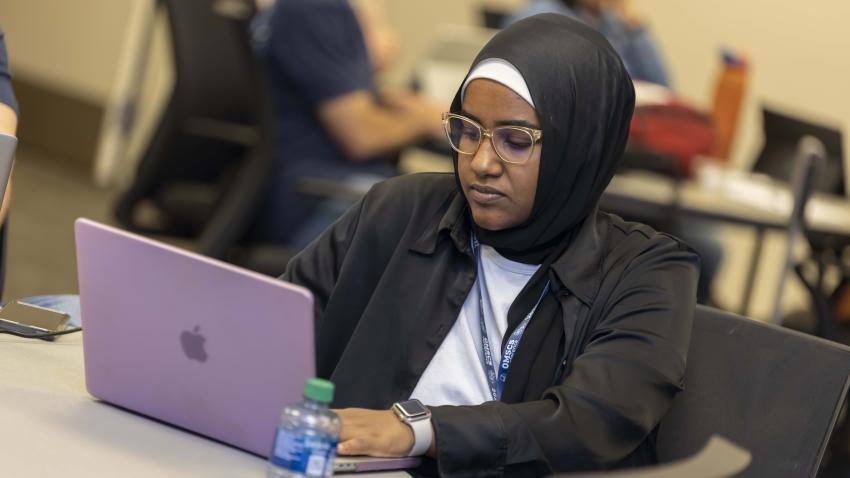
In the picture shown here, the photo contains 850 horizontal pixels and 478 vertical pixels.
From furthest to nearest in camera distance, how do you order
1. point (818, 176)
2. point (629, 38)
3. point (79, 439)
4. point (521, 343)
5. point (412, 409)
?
point (629, 38)
point (818, 176)
point (521, 343)
point (412, 409)
point (79, 439)

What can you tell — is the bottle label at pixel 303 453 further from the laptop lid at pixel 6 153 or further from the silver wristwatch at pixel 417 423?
the laptop lid at pixel 6 153

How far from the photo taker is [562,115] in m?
1.81

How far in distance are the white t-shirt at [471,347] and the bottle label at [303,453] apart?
48 cm

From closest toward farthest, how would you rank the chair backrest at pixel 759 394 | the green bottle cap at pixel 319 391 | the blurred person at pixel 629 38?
the green bottle cap at pixel 319 391 < the chair backrest at pixel 759 394 < the blurred person at pixel 629 38

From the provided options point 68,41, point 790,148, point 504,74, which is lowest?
point 68,41

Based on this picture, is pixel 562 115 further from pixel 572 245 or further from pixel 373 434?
pixel 373 434

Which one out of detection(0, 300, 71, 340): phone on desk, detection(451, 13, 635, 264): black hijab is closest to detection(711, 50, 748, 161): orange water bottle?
detection(451, 13, 635, 264): black hijab

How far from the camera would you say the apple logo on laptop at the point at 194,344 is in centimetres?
146

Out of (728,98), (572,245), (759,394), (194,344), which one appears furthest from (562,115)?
(728,98)

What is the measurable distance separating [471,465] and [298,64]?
2348mm

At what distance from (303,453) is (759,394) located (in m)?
0.75

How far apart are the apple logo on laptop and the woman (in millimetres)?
402

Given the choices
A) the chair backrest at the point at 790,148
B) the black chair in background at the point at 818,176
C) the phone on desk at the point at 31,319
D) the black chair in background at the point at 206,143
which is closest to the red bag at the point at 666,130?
the black chair in background at the point at 818,176

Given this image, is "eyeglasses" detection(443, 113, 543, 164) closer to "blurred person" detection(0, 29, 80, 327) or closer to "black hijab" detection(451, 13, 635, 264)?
"black hijab" detection(451, 13, 635, 264)
